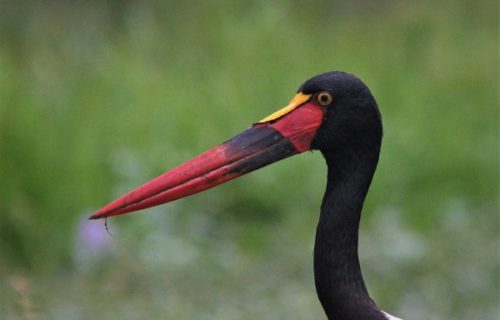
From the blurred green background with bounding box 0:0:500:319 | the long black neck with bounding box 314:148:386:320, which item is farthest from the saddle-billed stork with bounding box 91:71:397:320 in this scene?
the blurred green background with bounding box 0:0:500:319

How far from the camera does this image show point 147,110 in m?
8.30

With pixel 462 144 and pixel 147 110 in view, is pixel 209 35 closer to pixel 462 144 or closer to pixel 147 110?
pixel 147 110

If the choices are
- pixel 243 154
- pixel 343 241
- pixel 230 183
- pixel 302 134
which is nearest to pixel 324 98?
pixel 302 134

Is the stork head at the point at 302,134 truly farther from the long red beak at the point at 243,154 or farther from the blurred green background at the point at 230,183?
the blurred green background at the point at 230,183

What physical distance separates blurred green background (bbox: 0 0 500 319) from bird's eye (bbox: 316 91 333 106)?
1.36m

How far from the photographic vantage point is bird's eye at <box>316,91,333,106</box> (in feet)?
14.2

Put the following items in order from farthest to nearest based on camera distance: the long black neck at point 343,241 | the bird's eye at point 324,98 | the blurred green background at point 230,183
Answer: the blurred green background at point 230,183, the bird's eye at point 324,98, the long black neck at point 343,241

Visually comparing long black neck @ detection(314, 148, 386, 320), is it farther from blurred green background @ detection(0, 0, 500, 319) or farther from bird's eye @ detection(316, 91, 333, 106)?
blurred green background @ detection(0, 0, 500, 319)

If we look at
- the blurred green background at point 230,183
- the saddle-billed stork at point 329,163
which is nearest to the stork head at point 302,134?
the saddle-billed stork at point 329,163

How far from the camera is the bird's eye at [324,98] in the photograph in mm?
4336

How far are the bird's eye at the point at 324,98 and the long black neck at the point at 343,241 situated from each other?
16cm

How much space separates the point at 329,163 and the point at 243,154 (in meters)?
0.28

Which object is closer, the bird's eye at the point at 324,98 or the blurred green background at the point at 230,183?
the bird's eye at the point at 324,98

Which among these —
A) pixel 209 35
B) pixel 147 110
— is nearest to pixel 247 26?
pixel 209 35
